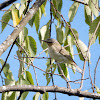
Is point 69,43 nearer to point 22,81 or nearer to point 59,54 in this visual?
point 59,54

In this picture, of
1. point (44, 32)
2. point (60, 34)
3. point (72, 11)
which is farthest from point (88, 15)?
Answer: point (44, 32)

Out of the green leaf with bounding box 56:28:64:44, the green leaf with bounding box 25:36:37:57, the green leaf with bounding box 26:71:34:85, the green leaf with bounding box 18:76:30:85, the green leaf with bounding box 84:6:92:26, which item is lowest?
the green leaf with bounding box 18:76:30:85

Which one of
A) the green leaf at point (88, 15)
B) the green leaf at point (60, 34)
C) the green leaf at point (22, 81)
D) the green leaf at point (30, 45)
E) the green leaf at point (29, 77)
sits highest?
the green leaf at point (88, 15)

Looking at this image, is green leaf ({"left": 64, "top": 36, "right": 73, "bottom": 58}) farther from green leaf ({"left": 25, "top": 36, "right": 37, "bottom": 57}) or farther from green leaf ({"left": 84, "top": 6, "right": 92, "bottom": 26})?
green leaf ({"left": 25, "top": 36, "right": 37, "bottom": 57})

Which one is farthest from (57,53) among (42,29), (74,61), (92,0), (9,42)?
(9,42)

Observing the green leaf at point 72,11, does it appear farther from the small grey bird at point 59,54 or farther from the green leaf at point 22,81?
the green leaf at point 22,81

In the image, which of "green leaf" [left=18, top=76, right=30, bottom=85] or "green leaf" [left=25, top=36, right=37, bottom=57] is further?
"green leaf" [left=25, top=36, right=37, bottom=57]

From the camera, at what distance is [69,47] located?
2.97 metres

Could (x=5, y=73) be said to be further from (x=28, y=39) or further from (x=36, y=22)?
(x=36, y=22)

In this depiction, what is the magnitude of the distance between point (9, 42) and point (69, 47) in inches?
41.5

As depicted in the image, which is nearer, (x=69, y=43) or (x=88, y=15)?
(x=88, y=15)

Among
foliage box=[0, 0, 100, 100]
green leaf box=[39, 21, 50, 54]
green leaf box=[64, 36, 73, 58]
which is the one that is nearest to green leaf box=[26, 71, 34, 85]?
foliage box=[0, 0, 100, 100]

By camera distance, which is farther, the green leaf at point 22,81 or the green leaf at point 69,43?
the green leaf at point 69,43

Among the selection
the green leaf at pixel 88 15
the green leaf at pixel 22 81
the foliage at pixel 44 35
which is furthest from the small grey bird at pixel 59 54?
the green leaf at pixel 22 81
